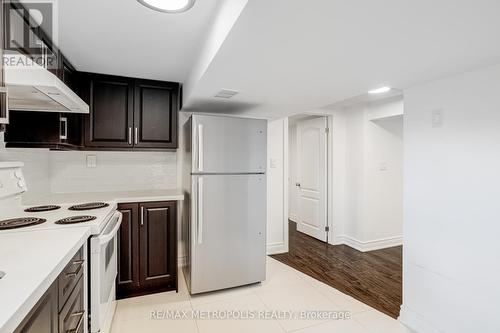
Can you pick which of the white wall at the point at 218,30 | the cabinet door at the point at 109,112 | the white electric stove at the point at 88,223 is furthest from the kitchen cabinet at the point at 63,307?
the cabinet door at the point at 109,112

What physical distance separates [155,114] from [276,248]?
2464mm

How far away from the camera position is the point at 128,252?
Result: 238cm

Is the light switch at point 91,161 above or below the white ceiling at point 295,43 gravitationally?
below

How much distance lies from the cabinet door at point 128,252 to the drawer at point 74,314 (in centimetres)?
88

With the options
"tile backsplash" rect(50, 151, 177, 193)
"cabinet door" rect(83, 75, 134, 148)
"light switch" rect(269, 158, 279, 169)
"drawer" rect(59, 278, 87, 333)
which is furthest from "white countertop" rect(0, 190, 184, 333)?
"light switch" rect(269, 158, 279, 169)

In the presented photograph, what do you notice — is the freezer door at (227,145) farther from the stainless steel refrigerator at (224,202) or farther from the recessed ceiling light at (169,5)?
the recessed ceiling light at (169,5)

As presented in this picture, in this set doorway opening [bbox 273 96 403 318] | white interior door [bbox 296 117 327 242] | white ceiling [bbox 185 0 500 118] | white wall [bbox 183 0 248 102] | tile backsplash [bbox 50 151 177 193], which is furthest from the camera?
white interior door [bbox 296 117 327 242]

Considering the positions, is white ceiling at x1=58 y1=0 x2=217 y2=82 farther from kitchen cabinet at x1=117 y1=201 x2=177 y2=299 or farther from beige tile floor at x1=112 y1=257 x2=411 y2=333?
beige tile floor at x1=112 y1=257 x2=411 y2=333

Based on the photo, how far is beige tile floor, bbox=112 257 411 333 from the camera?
2033 mm

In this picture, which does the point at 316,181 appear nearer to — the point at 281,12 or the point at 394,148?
the point at 394,148

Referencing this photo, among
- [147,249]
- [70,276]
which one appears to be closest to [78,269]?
[70,276]

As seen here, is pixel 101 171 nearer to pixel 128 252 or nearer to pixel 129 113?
pixel 129 113

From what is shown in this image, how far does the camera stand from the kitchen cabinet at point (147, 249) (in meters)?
2.38

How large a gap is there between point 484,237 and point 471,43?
1.19 m
